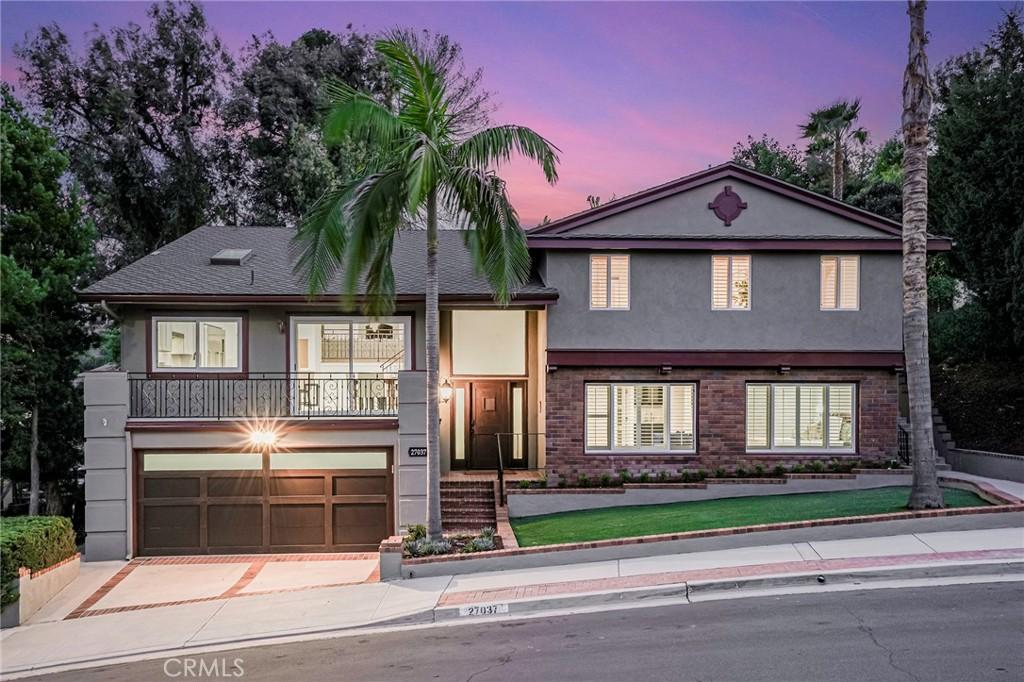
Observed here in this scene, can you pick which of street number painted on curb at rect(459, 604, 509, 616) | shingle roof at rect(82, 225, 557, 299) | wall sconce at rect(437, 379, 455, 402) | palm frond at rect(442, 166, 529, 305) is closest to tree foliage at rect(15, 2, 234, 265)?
shingle roof at rect(82, 225, 557, 299)

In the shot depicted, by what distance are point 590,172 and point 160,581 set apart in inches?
981

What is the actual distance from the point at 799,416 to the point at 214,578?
43.0 ft

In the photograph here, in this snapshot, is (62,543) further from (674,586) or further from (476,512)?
(674,586)

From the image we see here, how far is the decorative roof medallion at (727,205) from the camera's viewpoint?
1667 cm

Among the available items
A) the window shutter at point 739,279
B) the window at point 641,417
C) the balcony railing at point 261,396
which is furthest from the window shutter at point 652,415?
the balcony railing at point 261,396

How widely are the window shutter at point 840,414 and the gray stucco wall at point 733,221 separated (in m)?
3.62

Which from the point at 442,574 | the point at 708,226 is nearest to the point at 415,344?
the point at 442,574

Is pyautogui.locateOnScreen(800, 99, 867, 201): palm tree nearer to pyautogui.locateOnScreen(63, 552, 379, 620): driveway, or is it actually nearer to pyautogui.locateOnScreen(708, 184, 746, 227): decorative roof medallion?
pyautogui.locateOnScreen(708, 184, 746, 227): decorative roof medallion

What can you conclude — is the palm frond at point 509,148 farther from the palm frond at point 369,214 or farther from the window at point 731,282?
the window at point 731,282

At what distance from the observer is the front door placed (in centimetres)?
1834

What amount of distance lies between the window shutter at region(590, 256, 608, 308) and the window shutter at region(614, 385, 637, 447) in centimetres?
204

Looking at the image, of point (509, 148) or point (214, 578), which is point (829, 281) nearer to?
point (509, 148)

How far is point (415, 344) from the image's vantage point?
16938 mm

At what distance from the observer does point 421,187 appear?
453 inches
